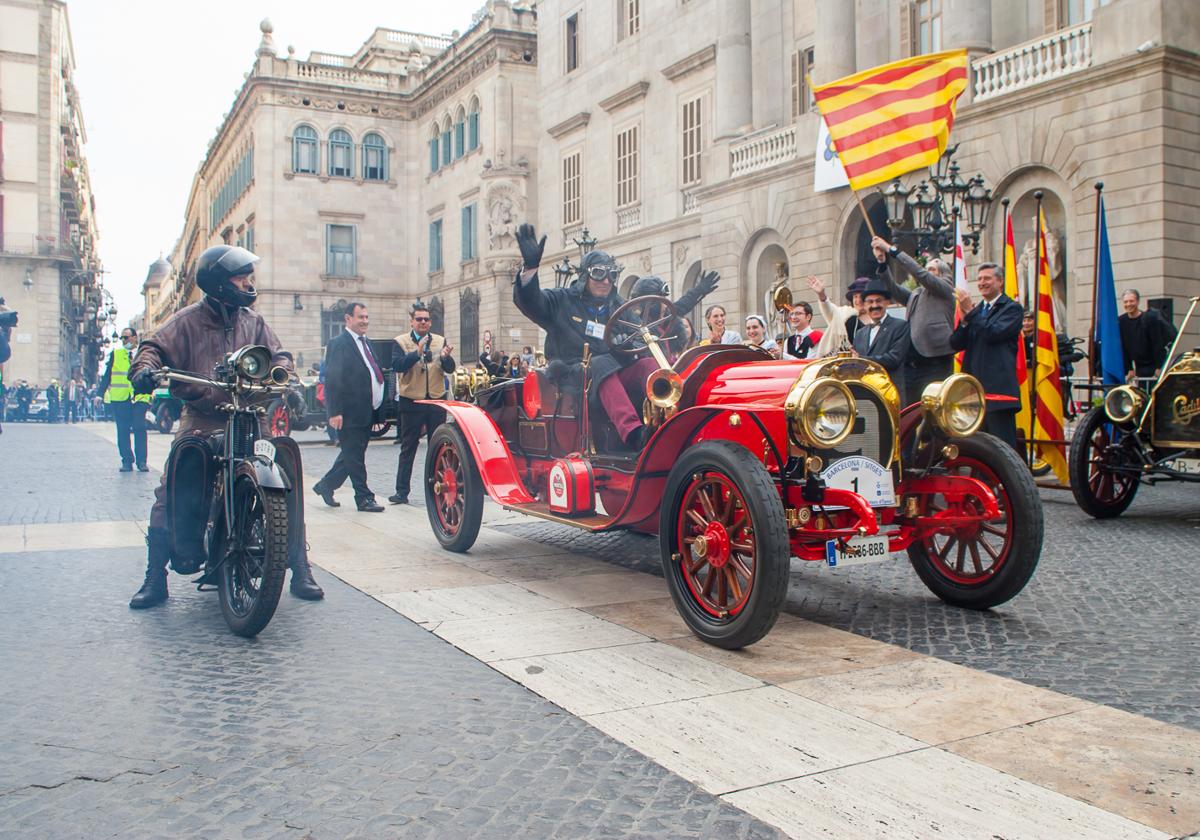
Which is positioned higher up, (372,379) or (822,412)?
(372,379)

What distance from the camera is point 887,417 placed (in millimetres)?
4938

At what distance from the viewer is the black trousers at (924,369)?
313 inches

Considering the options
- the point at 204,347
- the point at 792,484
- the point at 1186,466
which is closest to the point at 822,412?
the point at 792,484

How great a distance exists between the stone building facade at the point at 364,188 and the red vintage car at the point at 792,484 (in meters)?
36.1

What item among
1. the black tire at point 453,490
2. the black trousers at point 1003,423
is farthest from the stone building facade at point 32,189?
the black trousers at point 1003,423

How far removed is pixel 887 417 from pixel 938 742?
6.19 ft

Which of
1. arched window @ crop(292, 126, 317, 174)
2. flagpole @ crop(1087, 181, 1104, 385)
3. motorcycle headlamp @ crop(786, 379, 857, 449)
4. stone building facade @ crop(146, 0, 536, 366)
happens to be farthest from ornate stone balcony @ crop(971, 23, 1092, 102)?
arched window @ crop(292, 126, 317, 174)

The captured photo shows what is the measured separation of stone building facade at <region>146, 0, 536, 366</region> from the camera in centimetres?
4288

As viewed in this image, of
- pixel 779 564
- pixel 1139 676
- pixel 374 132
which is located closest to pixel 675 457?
pixel 779 564

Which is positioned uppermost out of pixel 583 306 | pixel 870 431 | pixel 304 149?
pixel 304 149

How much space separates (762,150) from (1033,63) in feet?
23.9

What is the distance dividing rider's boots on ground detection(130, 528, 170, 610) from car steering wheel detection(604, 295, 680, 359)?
2537 millimetres

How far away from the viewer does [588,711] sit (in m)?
3.70

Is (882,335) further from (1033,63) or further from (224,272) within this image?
(1033,63)
